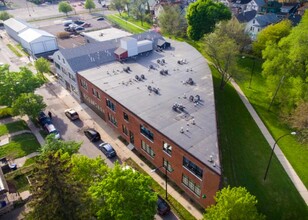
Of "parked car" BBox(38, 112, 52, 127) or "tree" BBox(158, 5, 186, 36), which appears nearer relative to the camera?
"parked car" BBox(38, 112, 52, 127)

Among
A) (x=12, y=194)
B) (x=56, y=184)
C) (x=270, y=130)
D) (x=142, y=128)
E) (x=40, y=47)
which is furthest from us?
(x=40, y=47)

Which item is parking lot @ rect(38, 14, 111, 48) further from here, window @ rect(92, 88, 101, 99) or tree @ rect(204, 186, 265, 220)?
tree @ rect(204, 186, 265, 220)

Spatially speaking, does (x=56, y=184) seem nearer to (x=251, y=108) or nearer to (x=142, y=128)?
(x=142, y=128)

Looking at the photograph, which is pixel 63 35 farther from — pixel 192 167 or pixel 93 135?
pixel 192 167

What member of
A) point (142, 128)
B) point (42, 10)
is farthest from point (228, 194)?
point (42, 10)

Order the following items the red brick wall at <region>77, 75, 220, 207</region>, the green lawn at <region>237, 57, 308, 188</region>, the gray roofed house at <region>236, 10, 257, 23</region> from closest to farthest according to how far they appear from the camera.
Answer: the red brick wall at <region>77, 75, 220, 207</region> → the green lawn at <region>237, 57, 308, 188</region> → the gray roofed house at <region>236, 10, 257, 23</region>

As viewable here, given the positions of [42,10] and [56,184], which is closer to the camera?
[56,184]

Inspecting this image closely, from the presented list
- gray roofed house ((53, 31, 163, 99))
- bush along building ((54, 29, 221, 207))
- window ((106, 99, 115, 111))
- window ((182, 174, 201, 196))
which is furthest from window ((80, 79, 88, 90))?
window ((182, 174, 201, 196))

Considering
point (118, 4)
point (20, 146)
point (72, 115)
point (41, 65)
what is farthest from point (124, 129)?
point (118, 4)
